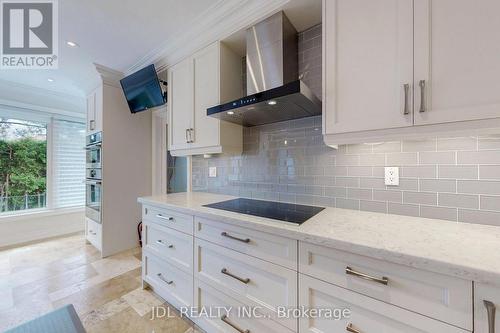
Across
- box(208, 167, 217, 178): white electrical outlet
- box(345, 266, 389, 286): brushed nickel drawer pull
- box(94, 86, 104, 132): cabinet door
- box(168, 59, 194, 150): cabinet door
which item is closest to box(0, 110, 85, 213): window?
box(94, 86, 104, 132): cabinet door

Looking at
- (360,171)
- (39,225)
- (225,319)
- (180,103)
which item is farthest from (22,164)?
(360,171)

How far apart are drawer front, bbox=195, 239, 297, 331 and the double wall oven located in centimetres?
221

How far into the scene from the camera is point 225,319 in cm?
132

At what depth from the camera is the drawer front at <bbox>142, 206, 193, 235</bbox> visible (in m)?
1.53

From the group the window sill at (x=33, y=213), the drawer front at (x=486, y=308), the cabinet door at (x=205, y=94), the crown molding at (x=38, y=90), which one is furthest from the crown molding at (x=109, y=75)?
the drawer front at (x=486, y=308)

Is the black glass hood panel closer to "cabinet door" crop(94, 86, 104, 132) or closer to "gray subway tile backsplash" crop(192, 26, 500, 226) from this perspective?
"gray subway tile backsplash" crop(192, 26, 500, 226)

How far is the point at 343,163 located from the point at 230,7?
1.50 meters

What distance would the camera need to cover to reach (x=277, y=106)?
1385 millimetres

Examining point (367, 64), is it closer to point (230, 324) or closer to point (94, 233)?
point (230, 324)

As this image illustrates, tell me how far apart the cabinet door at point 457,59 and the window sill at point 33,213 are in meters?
5.03

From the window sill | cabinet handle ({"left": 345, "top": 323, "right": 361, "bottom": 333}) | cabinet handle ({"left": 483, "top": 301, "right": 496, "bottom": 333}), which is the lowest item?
the window sill

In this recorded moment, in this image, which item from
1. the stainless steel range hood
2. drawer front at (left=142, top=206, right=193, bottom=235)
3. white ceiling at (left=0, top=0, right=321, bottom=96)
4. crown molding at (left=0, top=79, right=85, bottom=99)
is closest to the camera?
the stainless steel range hood

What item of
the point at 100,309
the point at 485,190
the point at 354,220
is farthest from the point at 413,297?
the point at 100,309

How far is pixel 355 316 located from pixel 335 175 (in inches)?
34.0
